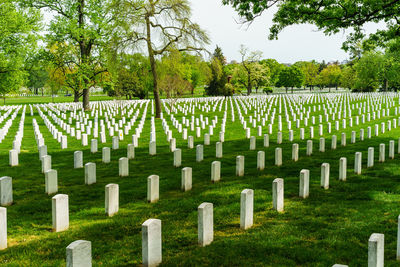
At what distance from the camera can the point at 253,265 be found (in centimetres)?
395

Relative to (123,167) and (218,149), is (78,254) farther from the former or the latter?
(218,149)

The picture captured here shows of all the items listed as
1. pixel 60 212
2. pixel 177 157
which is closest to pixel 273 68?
pixel 177 157

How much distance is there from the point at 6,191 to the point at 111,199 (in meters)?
2.02

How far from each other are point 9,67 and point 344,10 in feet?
93.0

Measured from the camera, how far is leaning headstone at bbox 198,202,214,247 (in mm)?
4352

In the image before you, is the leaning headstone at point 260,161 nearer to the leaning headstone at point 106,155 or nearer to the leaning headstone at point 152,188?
the leaning headstone at point 152,188

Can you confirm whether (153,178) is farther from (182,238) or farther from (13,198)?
(13,198)

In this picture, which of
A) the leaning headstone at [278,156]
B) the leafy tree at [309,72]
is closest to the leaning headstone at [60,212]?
the leaning headstone at [278,156]

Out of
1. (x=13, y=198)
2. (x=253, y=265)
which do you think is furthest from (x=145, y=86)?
(x=253, y=265)

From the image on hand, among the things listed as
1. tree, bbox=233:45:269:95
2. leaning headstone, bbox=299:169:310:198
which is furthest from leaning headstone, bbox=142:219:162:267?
tree, bbox=233:45:269:95

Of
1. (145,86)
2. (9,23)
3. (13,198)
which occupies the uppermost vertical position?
(9,23)

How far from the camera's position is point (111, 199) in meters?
5.73

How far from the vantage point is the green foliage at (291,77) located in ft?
299

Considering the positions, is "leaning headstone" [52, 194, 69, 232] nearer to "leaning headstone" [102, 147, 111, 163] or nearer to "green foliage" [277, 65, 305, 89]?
Answer: "leaning headstone" [102, 147, 111, 163]
